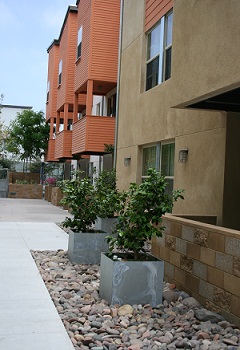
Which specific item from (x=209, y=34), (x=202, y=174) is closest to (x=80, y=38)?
(x=202, y=174)

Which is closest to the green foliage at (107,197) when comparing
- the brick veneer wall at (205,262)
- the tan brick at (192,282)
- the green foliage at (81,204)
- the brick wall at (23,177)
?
the green foliage at (81,204)

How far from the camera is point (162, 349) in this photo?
4.34 m

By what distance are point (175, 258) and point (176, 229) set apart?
41 cm

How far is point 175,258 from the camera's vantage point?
21.4 ft

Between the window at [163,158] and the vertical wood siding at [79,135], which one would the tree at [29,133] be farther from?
the window at [163,158]

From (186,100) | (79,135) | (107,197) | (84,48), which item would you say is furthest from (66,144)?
(186,100)

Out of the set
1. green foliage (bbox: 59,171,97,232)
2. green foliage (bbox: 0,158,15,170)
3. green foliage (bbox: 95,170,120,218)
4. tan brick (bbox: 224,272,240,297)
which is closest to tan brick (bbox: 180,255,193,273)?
tan brick (bbox: 224,272,240,297)

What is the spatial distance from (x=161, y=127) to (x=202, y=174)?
2488mm

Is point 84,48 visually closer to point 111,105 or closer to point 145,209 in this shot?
point 111,105

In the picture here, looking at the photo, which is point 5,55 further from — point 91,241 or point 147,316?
point 147,316

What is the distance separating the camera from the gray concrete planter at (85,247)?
8336mm

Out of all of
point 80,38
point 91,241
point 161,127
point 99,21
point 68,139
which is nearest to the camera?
point 91,241

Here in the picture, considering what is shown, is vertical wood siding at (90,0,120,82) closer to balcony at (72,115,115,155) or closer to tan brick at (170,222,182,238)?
balcony at (72,115,115,155)

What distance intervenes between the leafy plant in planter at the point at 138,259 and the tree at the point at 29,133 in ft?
93.1
